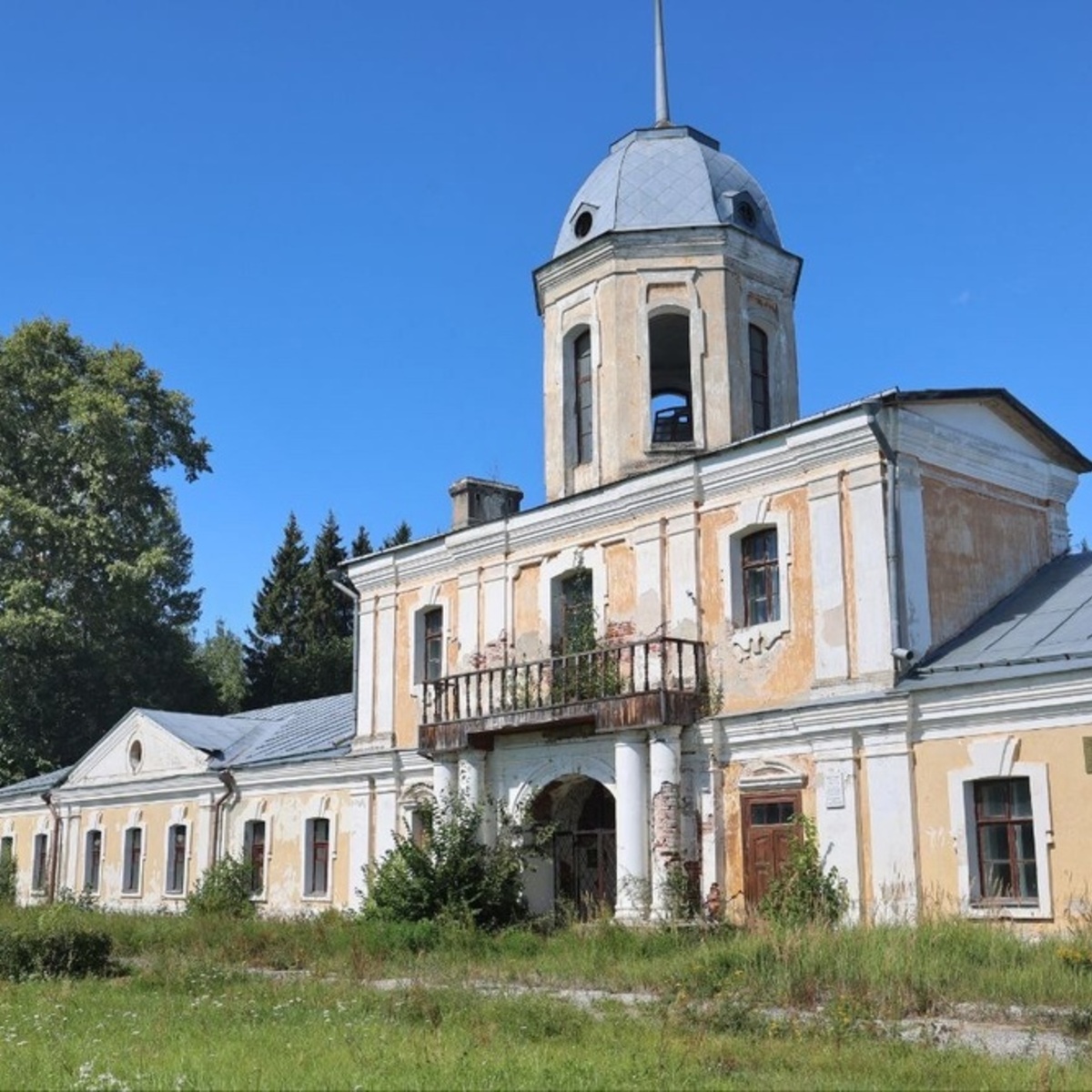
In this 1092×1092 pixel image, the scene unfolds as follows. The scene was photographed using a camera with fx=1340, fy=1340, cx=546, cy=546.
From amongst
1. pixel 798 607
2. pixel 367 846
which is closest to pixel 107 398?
pixel 367 846

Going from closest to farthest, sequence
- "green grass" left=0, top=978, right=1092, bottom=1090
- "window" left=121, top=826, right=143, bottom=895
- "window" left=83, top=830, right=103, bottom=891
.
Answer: "green grass" left=0, top=978, right=1092, bottom=1090
"window" left=121, top=826, right=143, bottom=895
"window" left=83, top=830, right=103, bottom=891

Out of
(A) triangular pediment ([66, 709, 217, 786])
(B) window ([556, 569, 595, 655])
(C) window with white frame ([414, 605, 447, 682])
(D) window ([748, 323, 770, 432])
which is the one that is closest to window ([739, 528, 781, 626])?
(B) window ([556, 569, 595, 655])

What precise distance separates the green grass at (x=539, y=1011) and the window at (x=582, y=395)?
784cm

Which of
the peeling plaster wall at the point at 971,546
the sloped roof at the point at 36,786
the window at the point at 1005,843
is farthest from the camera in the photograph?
the sloped roof at the point at 36,786

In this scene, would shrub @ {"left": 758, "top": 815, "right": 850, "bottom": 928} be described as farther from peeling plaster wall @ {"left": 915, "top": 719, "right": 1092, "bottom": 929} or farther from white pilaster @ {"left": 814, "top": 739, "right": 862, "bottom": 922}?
peeling plaster wall @ {"left": 915, "top": 719, "right": 1092, "bottom": 929}

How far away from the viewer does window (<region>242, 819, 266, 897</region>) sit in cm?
2547

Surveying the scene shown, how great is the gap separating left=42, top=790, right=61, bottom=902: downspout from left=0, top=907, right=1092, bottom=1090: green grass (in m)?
14.9

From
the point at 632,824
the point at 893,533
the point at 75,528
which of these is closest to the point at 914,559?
the point at 893,533

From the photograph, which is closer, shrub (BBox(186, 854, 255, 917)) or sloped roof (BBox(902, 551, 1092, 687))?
sloped roof (BBox(902, 551, 1092, 687))

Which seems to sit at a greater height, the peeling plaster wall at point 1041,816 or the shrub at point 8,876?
the peeling plaster wall at point 1041,816

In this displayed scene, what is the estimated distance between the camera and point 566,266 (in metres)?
21.6

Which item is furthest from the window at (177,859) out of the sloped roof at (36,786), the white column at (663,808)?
the white column at (663,808)

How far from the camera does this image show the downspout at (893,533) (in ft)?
51.8

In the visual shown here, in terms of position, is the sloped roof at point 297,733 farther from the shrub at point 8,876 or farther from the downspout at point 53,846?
the shrub at point 8,876
